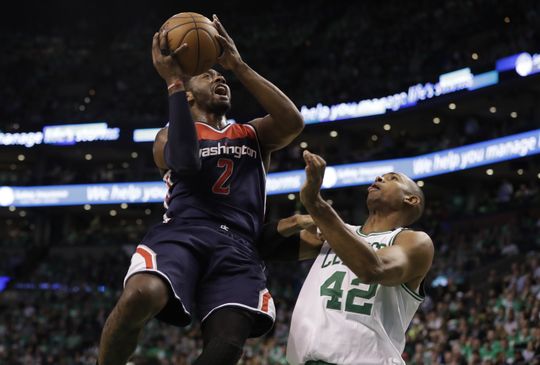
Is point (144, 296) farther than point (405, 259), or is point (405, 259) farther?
point (405, 259)

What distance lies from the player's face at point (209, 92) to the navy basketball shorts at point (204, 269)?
79 cm

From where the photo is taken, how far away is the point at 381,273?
4176 millimetres

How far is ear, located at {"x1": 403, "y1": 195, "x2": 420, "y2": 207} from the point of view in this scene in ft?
16.2

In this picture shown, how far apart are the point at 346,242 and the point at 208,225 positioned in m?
0.85

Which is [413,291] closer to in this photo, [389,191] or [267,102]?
[389,191]

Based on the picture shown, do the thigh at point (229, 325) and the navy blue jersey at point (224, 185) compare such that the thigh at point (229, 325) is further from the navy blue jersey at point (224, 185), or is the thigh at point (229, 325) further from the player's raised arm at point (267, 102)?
the player's raised arm at point (267, 102)

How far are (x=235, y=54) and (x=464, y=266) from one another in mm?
15417

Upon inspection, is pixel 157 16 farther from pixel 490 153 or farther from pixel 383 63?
pixel 490 153

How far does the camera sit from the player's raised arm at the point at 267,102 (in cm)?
465

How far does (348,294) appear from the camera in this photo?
4570 millimetres

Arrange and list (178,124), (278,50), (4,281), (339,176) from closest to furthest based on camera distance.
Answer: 1. (178,124)
2. (339,176)
3. (4,281)
4. (278,50)

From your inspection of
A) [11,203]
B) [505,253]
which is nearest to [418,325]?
[505,253]

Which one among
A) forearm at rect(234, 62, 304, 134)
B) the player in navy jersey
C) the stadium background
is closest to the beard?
the player in navy jersey

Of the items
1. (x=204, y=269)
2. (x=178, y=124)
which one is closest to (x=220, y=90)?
(x=178, y=124)
